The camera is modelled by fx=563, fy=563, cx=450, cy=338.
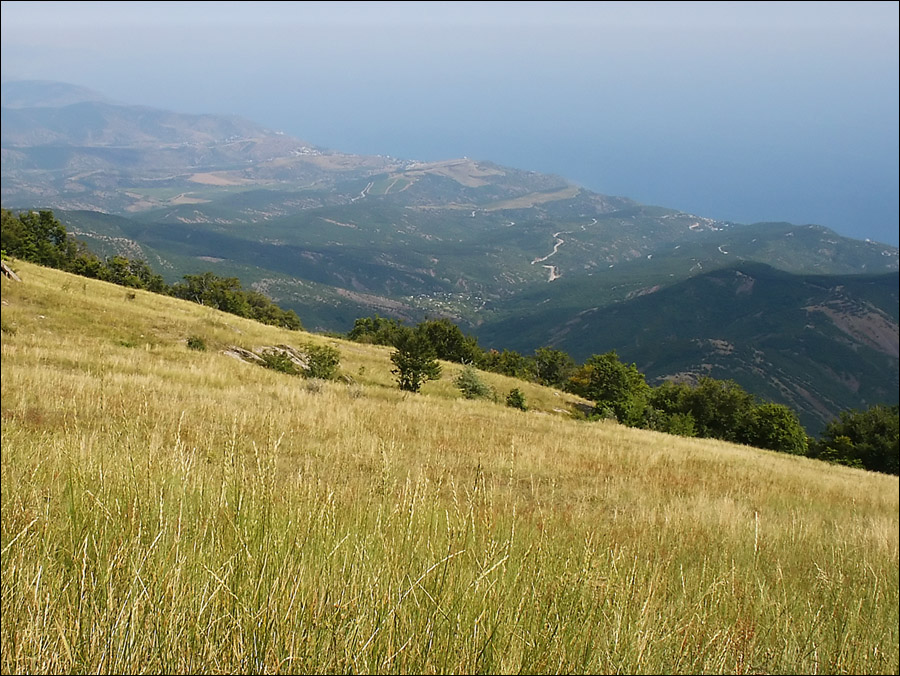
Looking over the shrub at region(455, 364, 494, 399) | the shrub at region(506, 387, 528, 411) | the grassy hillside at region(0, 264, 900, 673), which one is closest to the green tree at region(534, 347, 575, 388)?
the shrub at region(506, 387, 528, 411)

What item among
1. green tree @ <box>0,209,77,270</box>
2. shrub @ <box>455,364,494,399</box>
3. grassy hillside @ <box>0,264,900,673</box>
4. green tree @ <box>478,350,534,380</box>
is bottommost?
green tree @ <box>478,350,534,380</box>

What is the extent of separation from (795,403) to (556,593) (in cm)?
21642

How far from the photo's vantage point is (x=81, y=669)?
6.00ft

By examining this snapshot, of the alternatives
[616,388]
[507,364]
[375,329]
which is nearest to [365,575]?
[616,388]

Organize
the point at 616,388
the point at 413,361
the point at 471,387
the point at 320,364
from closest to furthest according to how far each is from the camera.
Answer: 1. the point at 320,364
2. the point at 413,361
3. the point at 471,387
4. the point at 616,388

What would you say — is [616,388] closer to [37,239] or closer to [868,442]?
[868,442]

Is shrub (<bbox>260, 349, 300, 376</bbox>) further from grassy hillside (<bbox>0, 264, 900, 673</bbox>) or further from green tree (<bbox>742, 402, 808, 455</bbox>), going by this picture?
green tree (<bbox>742, 402, 808, 455</bbox>)

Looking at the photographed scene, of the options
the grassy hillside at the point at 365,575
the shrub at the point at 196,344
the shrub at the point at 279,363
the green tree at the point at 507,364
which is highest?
the grassy hillside at the point at 365,575

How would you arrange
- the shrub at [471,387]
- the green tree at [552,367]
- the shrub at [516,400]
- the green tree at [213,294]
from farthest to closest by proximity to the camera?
the green tree at [552,367] → the green tree at [213,294] → the shrub at [516,400] → the shrub at [471,387]

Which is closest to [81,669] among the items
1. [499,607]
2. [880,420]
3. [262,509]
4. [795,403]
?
[262,509]

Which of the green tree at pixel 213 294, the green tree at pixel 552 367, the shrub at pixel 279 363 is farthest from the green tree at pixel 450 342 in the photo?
the shrub at pixel 279 363

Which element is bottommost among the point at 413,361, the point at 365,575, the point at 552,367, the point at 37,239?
the point at 552,367

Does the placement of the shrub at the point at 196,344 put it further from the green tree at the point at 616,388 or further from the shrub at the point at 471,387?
the green tree at the point at 616,388

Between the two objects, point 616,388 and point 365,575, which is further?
point 616,388
